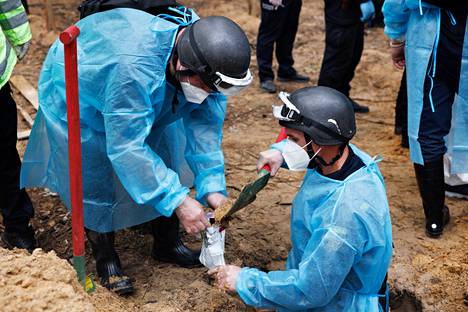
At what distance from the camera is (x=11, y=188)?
3791 millimetres

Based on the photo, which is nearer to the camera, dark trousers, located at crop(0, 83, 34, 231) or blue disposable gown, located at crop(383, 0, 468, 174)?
dark trousers, located at crop(0, 83, 34, 231)

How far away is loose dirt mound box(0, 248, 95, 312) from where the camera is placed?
7.27 feet

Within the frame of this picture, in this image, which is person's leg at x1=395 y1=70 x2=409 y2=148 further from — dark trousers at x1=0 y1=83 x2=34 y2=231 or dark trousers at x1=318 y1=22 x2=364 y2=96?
dark trousers at x1=0 y1=83 x2=34 y2=231

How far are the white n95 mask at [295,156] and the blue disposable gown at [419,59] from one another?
134cm

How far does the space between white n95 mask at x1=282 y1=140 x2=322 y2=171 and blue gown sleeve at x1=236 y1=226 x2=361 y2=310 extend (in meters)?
→ 0.33

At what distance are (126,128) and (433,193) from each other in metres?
2.13

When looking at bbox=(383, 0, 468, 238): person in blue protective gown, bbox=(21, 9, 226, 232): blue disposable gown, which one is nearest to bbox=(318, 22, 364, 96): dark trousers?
bbox=(383, 0, 468, 238): person in blue protective gown

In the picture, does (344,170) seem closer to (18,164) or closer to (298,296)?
(298,296)

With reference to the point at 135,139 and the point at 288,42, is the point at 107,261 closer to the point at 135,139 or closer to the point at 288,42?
the point at 135,139

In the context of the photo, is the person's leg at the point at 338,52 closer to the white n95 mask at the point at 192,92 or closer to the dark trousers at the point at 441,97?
the dark trousers at the point at 441,97

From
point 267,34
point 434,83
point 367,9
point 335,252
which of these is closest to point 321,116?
point 335,252

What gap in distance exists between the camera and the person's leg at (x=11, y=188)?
360 cm

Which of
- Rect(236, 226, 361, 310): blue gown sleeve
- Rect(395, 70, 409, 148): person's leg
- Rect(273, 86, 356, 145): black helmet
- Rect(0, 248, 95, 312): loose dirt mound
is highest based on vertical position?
Rect(273, 86, 356, 145): black helmet

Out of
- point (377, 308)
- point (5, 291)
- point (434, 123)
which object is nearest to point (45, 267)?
point (5, 291)
